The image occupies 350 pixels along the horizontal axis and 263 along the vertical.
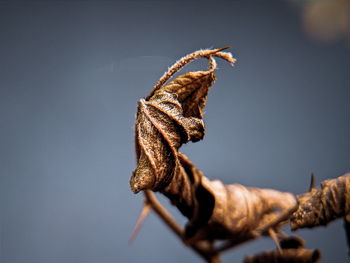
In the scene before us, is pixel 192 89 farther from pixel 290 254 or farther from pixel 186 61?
pixel 290 254

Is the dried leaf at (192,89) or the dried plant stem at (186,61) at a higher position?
the dried plant stem at (186,61)

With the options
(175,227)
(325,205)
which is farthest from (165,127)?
(175,227)

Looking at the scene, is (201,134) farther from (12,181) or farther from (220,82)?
(12,181)

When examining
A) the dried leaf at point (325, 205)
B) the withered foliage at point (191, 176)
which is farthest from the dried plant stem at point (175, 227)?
the dried leaf at point (325, 205)

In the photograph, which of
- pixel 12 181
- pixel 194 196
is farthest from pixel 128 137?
pixel 194 196

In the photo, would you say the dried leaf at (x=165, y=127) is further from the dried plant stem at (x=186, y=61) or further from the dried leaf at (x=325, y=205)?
the dried leaf at (x=325, y=205)

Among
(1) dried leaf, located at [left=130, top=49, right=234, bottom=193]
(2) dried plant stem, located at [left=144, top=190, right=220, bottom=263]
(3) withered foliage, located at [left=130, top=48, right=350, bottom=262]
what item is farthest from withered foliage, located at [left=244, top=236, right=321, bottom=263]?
(1) dried leaf, located at [left=130, top=49, right=234, bottom=193]
